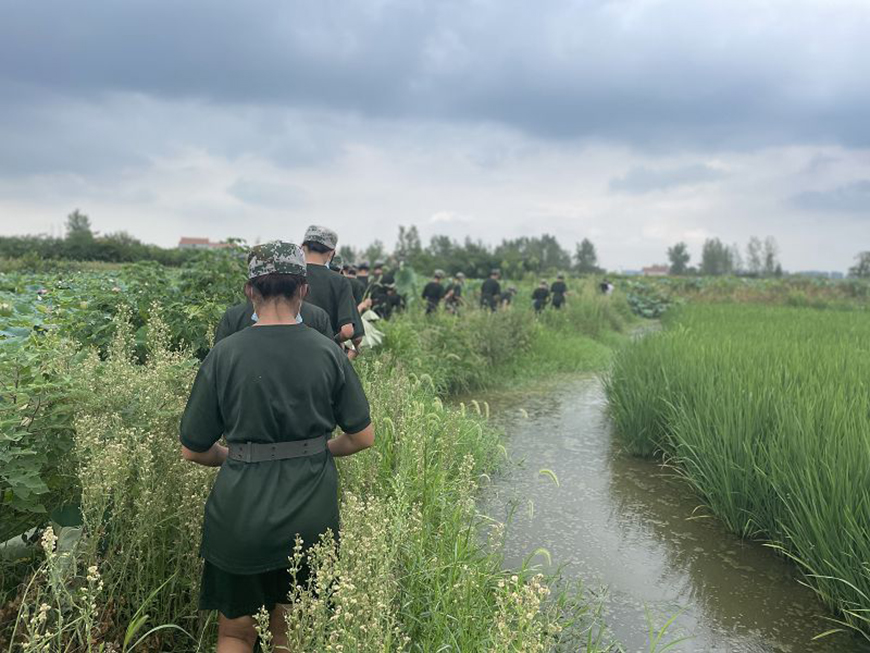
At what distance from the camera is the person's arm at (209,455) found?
212cm

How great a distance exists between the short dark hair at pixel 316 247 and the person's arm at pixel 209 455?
2.36m

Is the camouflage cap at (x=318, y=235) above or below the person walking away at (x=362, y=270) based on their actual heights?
above

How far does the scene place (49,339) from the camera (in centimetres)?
347

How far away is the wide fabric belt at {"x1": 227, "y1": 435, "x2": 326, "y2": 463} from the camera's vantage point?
6.63 feet

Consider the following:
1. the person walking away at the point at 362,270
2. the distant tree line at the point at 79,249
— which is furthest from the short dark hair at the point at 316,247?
the distant tree line at the point at 79,249

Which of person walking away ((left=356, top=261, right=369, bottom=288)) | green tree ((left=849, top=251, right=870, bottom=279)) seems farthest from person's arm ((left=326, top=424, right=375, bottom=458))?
green tree ((left=849, top=251, right=870, bottom=279))

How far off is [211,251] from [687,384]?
5.27 metres

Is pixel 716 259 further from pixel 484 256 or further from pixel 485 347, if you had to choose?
pixel 485 347

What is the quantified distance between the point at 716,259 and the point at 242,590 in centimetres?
11065

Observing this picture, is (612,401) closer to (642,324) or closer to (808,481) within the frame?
(808,481)

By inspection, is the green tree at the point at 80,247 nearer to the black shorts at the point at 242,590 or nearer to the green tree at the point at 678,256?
the black shorts at the point at 242,590

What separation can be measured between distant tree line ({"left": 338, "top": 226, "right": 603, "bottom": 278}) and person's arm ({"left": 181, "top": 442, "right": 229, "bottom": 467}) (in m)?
9.90

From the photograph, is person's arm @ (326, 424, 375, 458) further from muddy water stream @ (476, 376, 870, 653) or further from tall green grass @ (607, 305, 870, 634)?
tall green grass @ (607, 305, 870, 634)

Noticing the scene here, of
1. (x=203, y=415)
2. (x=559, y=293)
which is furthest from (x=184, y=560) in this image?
(x=559, y=293)
